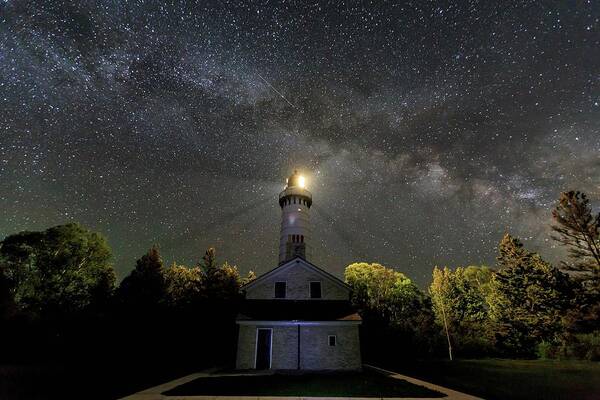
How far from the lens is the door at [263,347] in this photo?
19.7 m

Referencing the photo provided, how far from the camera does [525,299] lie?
32062 millimetres

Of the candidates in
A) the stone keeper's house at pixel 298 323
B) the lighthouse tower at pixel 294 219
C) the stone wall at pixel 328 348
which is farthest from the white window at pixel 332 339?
the lighthouse tower at pixel 294 219

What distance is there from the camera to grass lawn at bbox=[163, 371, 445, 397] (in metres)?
11.4

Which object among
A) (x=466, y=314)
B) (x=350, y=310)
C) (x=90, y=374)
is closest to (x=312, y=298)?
(x=350, y=310)

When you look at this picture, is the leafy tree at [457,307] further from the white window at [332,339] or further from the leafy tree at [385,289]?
the white window at [332,339]

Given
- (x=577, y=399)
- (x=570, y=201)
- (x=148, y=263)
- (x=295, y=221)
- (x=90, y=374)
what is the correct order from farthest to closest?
(x=295, y=221) → (x=148, y=263) → (x=570, y=201) → (x=90, y=374) → (x=577, y=399)

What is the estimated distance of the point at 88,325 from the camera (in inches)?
1062

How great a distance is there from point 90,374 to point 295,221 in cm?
2522

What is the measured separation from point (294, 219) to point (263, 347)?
2010 cm

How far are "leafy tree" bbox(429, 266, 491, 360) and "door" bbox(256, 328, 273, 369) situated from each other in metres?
25.6

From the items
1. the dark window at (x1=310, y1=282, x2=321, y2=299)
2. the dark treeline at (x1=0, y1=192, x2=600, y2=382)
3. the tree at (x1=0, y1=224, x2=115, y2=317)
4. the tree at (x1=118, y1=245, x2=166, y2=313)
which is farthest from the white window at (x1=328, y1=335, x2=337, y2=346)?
the tree at (x1=0, y1=224, x2=115, y2=317)

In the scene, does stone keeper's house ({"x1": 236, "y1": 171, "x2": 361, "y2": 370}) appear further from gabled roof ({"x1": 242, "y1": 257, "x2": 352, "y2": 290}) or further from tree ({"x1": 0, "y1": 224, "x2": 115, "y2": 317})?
tree ({"x1": 0, "y1": 224, "x2": 115, "y2": 317})

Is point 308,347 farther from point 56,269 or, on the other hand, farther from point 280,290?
point 56,269

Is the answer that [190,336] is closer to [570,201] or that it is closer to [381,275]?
Result: [381,275]
